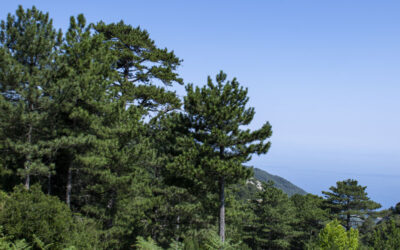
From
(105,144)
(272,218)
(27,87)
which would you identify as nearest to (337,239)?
(272,218)

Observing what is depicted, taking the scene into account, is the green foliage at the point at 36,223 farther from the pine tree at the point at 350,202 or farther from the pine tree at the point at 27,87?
the pine tree at the point at 350,202

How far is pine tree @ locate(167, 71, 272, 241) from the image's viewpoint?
15352 mm

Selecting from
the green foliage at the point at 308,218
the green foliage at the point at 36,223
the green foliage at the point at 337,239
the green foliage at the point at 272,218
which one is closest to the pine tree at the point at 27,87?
the green foliage at the point at 36,223

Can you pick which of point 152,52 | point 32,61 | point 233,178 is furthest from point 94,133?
point 152,52

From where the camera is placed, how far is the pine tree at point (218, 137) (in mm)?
15352

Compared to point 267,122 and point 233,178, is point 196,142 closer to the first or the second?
point 233,178

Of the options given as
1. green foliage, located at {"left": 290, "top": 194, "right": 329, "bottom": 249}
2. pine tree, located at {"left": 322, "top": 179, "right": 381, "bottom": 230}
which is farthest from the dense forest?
pine tree, located at {"left": 322, "top": 179, "right": 381, "bottom": 230}

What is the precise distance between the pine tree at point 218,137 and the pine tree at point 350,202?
33.6m

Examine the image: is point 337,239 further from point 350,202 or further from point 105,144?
point 105,144

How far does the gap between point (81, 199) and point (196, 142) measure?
24.9 feet

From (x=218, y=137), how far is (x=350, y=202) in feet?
122

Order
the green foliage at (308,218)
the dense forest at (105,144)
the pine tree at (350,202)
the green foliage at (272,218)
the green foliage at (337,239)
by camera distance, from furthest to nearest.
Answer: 1. the pine tree at (350,202)
2. the green foliage at (308,218)
3. the green foliage at (272,218)
4. the green foliage at (337,239)
5. the dense forest at (105,144)

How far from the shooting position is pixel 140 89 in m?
20.3

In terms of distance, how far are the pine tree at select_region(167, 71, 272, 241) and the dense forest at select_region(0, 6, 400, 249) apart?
0.21ft
